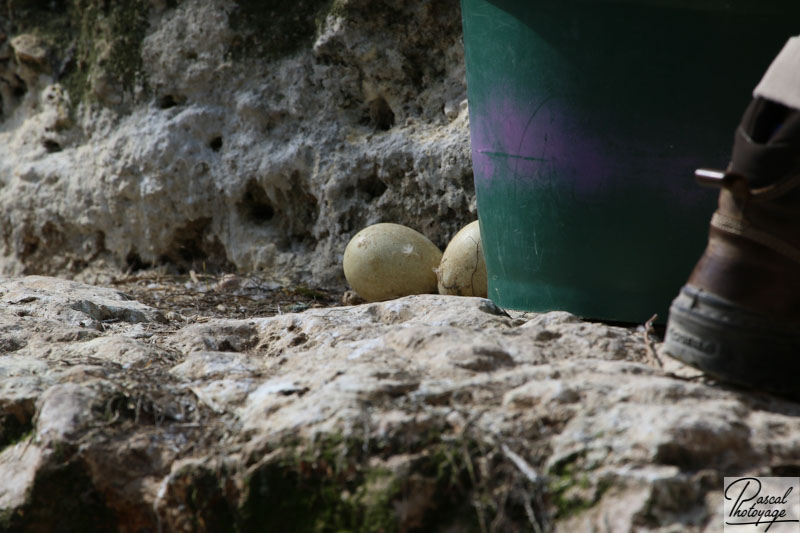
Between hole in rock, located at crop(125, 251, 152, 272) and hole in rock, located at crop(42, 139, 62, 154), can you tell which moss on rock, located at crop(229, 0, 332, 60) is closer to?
hole in rock, located at crop(125, 251, 152, 272)

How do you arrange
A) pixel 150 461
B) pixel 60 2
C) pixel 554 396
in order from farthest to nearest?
pixel 60 2 → pixel 150 461 → pixel 554 396

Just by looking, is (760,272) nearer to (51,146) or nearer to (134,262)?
(134,262)

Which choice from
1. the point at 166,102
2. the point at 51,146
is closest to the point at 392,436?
the point at 166,102

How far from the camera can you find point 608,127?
81.0 inches

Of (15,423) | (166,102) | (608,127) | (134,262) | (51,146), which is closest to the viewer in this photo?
(15,423)

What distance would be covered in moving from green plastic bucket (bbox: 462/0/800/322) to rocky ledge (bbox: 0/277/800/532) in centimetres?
29

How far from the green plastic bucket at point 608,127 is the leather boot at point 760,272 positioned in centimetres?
51

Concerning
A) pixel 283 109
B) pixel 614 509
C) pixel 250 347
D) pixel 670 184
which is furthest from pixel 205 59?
pixel 614 509

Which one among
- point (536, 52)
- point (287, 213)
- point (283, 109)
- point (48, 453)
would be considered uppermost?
point (536, 52)

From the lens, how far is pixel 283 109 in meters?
3.95

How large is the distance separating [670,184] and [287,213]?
2369 millimetres

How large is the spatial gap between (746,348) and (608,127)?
2.62 ft

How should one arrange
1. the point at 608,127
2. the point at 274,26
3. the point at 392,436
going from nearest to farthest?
the point at 392,436
the point at 608,127
the point at 274,26

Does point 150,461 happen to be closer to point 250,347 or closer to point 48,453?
point 48,453
